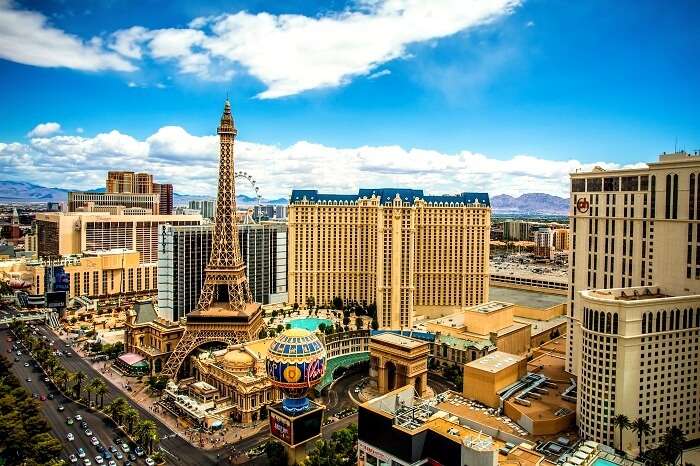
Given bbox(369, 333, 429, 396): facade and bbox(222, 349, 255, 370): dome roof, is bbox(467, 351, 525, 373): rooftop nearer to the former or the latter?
bbox(369, 333, 429, 396): facade

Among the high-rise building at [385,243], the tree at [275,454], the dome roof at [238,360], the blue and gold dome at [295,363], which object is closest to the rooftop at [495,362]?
the blue and gold dome at [295,363]

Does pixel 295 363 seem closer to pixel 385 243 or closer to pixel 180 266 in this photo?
pixel 385 243

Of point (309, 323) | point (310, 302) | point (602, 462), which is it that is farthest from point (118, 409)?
point (310, 302)

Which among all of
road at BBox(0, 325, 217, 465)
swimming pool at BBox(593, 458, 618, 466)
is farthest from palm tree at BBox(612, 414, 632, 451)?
road at BBox(0, 325, 217, 465)

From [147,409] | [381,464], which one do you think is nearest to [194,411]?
[147,409]

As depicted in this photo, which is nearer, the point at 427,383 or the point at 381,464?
the point at 381,464

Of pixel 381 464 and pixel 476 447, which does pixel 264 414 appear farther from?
pixel 476 447
